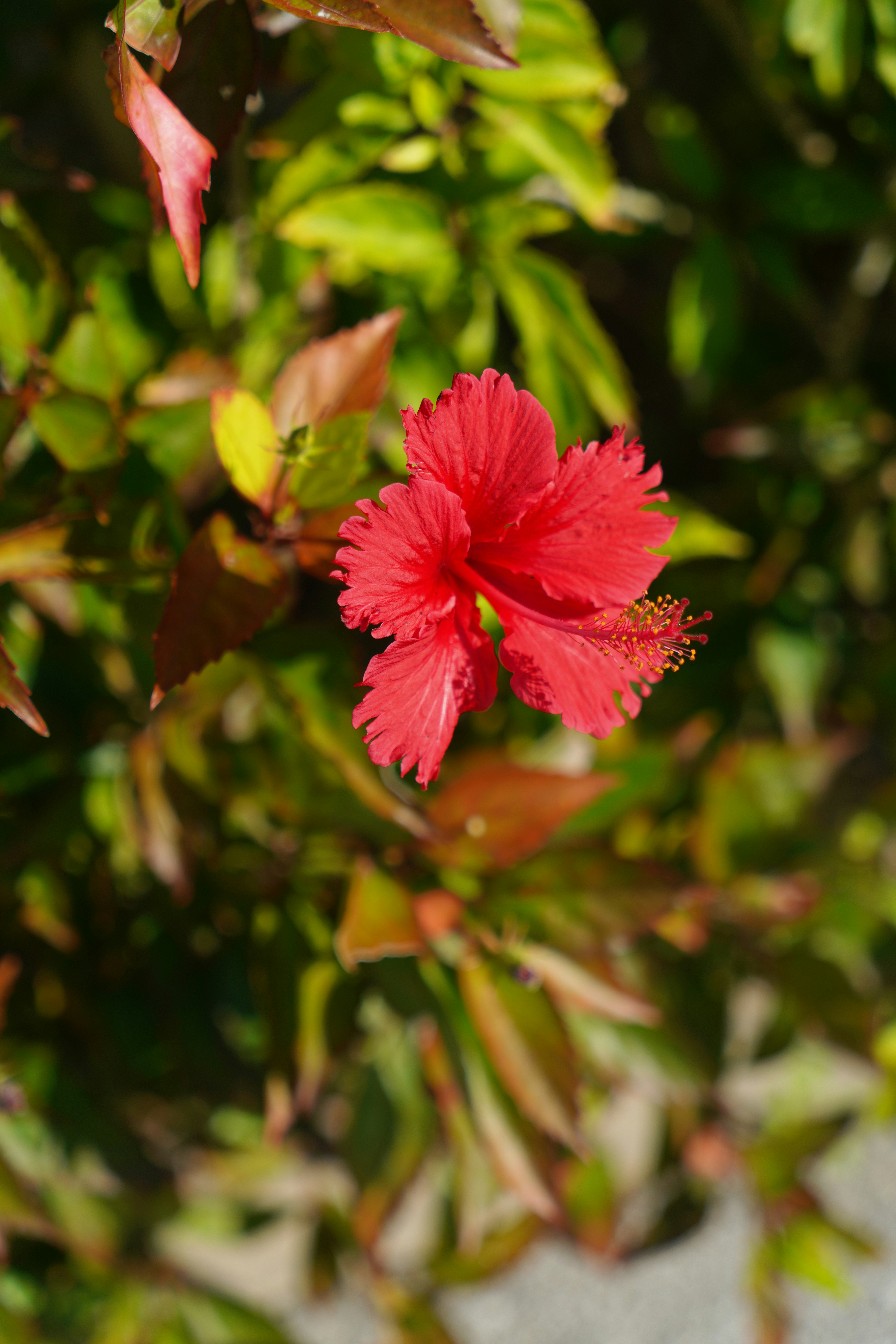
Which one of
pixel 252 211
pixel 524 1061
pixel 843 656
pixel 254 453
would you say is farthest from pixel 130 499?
pixel 843 656

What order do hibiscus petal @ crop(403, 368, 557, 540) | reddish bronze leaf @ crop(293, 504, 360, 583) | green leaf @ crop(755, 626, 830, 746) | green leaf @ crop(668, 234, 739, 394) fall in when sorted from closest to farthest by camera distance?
hibiscus petal @ crop(403, 368, 557, 540), reddish bronze leaf @ crop(293, 504, 360, 583), green leaf @ crop(668, 234, 739, 394), green leaf @ crop(755, 626, 830, 746)

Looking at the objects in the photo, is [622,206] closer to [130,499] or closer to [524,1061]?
[130,499]

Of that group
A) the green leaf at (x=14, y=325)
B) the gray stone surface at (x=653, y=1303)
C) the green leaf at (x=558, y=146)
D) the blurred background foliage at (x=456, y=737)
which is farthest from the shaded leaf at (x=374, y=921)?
the gray stone surface at (x=653, y=1303)

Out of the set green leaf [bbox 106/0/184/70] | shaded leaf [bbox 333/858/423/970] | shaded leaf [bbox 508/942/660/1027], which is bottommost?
shaded leaf [bbox 508/942/660/1027]

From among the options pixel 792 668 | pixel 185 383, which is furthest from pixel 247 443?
pixel 792 668

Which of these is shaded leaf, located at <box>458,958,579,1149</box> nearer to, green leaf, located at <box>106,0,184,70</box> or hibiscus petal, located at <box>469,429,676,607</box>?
hibiscus petal, located at <box>469,429,676,607</box>

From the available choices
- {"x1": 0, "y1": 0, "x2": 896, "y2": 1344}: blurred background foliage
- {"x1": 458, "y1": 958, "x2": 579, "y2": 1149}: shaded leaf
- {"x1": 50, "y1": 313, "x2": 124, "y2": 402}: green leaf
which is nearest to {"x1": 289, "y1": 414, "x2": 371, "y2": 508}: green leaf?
{"x1": 0, "y1": 0, "x2": 896, "y2": 1344}: blurred background foliage

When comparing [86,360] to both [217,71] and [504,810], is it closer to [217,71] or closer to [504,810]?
[217,71]
